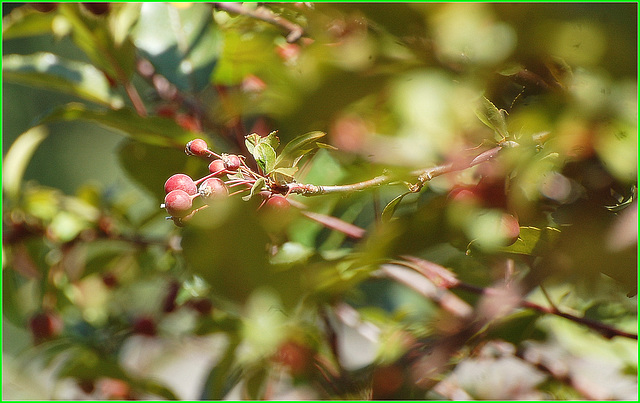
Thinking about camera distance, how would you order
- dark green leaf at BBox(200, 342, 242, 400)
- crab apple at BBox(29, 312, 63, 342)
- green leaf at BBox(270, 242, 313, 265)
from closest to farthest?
green leaf at BBox(270, 242, 313, 265)
dark green leaf at BBox(200, 342, 242, 400)
crab apple at BBox(29, 312, 63, 342)

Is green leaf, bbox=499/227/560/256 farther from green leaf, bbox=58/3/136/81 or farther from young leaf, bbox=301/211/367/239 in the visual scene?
green leaf, bbox=58/3/136/81

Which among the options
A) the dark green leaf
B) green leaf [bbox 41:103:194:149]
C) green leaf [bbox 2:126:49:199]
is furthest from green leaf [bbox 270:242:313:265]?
green leaf [bbox 2:126:49:199]

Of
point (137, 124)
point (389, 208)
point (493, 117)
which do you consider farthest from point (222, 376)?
point (493, 117)

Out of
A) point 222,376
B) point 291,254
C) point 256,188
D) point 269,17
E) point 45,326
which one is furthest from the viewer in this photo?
point 45,326

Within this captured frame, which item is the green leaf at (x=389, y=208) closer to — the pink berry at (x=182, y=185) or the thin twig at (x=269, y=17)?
the pink berry at (x=182, y=185)

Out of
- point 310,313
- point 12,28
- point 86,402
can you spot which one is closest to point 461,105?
point 310,313

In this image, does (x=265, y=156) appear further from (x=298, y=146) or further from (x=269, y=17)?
(x=269, y=17)

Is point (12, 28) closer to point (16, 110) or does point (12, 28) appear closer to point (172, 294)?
point (172, 294)
